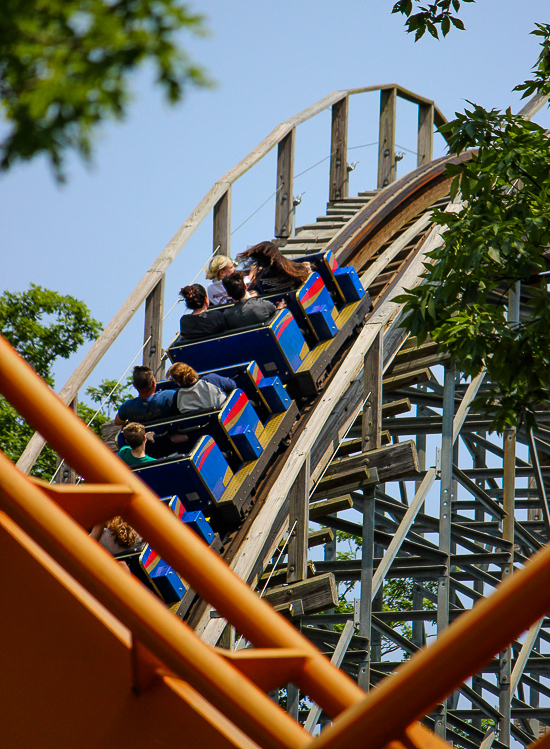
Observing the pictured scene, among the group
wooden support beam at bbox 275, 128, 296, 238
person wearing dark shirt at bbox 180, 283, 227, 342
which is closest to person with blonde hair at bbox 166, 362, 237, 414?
person wearing dark shirt at bbox 180, 283, 227, 342

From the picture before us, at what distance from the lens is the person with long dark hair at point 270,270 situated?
6691mm

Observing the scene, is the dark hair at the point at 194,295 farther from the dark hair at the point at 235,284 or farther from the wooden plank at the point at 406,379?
the wooden plank at the point at 406,379

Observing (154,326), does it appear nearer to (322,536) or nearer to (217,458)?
(217,458)

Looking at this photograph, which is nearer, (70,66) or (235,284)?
(70,66)

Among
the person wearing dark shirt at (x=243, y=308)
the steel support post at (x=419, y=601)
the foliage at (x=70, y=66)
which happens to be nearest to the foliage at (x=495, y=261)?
the person wearing dark shirt at (x=243, y=308)

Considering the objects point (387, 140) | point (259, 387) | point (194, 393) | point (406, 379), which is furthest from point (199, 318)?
point (387, 140)

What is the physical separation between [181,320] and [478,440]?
4085 mm

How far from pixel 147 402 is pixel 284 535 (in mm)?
1176

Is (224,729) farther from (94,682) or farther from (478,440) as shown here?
(478,440)

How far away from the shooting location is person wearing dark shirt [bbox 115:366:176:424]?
5.43 m

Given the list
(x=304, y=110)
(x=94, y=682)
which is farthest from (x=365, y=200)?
(x=94, y=682)

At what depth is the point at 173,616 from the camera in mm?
1392

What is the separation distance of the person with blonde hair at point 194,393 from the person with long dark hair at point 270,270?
1579 millimetres

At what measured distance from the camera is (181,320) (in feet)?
21.2
